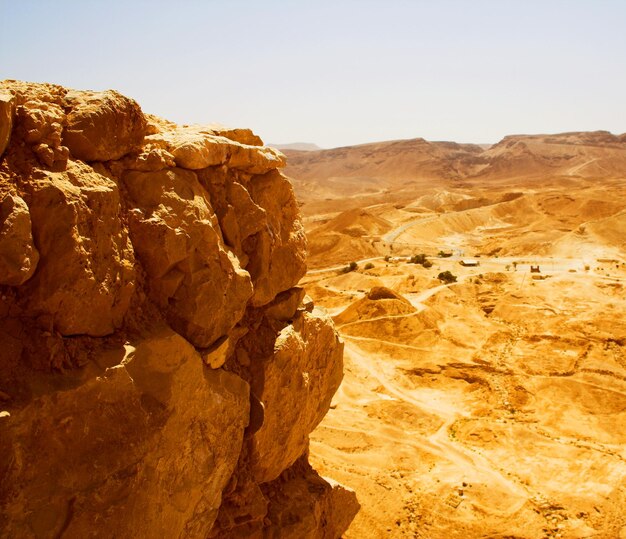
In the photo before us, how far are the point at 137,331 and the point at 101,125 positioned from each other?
7.43ft

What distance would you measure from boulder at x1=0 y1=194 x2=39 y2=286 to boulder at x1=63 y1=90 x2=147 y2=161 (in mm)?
1146

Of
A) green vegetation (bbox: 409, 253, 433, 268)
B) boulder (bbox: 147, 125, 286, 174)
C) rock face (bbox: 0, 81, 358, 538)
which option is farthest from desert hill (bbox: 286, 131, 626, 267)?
rock face (bbox: 0, 81, 358, 538)

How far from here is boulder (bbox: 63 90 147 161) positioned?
580 centimetres

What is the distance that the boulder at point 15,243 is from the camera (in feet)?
15.4

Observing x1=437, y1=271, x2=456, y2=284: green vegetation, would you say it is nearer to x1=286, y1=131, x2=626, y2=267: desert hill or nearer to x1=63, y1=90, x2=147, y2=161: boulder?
x1=286, y1=131, x2=626, y2=267: desert hill

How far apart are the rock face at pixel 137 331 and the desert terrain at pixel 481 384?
4.83 m

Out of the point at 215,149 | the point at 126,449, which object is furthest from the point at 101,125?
the point at 126,449

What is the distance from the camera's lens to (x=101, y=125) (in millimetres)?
5930

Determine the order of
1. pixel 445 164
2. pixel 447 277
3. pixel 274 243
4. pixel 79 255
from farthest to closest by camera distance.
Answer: pixel 445 164, pixel 447 277, pixel 274 243, pixel 79 255

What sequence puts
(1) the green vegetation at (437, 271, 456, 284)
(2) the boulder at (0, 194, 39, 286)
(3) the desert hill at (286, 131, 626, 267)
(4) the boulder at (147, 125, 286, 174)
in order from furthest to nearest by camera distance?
1. (3) the desert hill at (286, 131, 626, 267)
2. (1) the green vegetation at (437, 271, 456, 284)
3. (4) the boulder at (147, 125, 286, 174)
4. (2) the boulder at (0, 194, 39, 286)

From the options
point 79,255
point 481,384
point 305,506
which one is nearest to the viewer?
point 79,255

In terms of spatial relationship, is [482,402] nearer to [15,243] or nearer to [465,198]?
[15,243]

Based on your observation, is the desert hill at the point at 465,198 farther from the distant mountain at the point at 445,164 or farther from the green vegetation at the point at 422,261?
the green vegetation at the point at 422,261

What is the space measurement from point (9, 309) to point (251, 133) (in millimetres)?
4889
